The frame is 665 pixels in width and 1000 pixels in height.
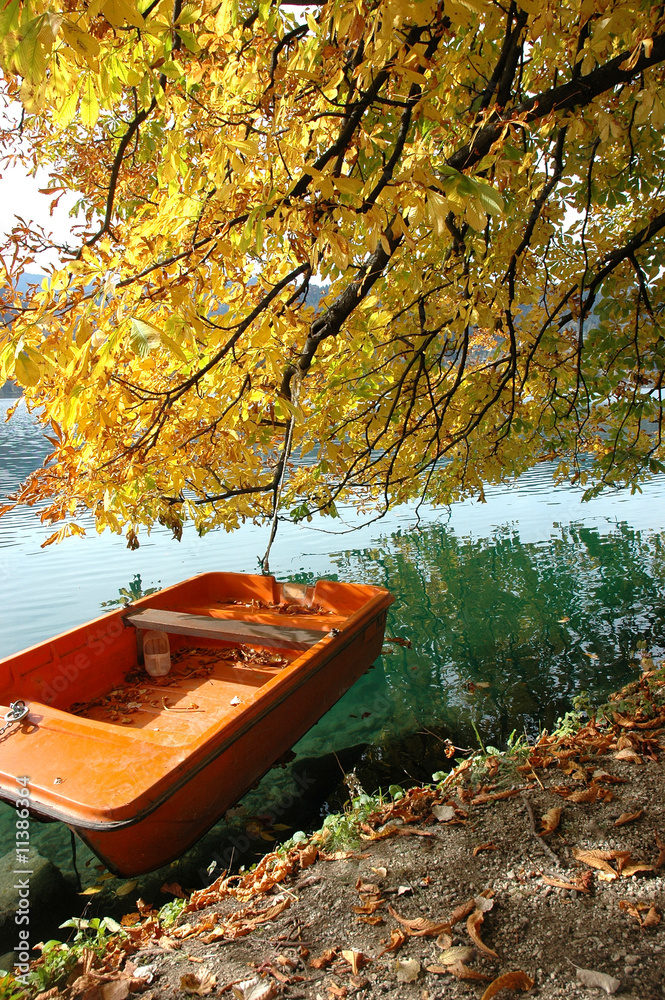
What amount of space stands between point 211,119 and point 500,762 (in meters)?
3.48

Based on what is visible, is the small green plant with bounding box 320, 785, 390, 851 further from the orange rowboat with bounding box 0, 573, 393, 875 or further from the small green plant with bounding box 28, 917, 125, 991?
the small green plant with bounding box 28, 917, 125, 991

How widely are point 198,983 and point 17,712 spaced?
7.89ft

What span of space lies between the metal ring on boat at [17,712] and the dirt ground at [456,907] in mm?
1427

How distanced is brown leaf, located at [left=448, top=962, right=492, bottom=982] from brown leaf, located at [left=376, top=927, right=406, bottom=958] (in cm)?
23

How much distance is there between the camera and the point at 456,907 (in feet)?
8.14

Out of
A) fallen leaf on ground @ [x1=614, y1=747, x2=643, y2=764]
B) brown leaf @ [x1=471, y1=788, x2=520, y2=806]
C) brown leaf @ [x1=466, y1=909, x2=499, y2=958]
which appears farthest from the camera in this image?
fallen leaf on ground @ [x1=614, y1=747, x2=643, y2=764]

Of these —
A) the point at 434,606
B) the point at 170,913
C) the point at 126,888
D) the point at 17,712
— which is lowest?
the point at 126,888

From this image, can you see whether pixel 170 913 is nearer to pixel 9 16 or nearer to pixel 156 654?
pixel 156 654

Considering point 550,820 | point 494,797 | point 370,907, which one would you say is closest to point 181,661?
point 494,797

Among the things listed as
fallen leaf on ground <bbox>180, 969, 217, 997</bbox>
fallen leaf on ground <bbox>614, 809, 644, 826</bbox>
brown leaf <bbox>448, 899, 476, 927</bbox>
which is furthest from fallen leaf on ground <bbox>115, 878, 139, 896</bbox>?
fallen leaf on ground <bbox>614, 809, 644, 826</bbox>

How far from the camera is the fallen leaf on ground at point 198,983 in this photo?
2295mm

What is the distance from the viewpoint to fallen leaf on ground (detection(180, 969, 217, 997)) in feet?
7.53

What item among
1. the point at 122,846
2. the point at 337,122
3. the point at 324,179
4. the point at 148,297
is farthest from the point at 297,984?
the point at 337,122

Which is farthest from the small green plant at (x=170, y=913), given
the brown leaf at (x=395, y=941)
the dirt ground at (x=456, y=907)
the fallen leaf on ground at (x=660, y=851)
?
the fallen leaf on ground at (x=660, y=851)
